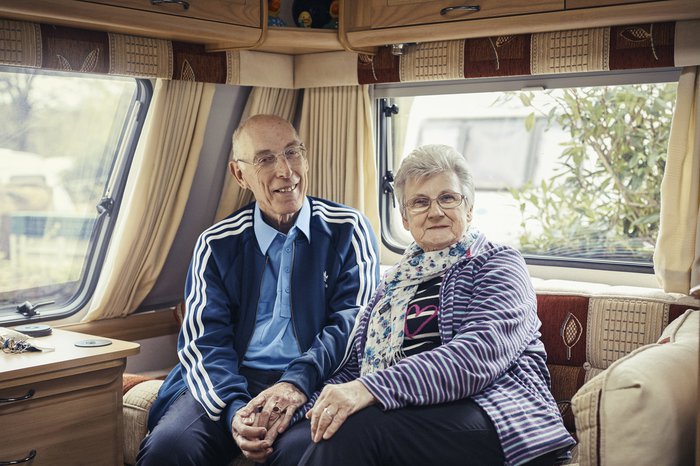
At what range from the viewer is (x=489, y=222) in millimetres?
3287

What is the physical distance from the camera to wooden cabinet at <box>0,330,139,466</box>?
7.26 feet

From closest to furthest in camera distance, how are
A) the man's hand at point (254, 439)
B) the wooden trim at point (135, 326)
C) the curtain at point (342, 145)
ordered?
the man's hand at point (254, 439) < the wooden trim at point (135, 326) < the curtain at point (342, 145)

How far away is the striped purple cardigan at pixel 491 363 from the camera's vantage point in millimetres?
1982

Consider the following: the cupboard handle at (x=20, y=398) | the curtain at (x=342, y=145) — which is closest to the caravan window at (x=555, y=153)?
the curtain at (x=342, y=145)

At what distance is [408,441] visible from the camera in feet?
6.37

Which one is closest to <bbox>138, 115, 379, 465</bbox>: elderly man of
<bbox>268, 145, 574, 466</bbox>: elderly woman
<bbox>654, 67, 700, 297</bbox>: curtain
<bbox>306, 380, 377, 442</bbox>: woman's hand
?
<bbox>268, 145, 574, 466</bbox>: elderly woman

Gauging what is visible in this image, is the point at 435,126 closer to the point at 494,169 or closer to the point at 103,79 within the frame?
the point at 494,169

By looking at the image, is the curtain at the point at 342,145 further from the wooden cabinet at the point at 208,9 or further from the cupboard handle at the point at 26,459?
the cupboard handle at the point at 26,459

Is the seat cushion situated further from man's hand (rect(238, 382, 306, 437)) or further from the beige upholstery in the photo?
the beige upholstery

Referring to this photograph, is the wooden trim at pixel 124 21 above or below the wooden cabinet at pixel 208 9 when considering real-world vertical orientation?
below

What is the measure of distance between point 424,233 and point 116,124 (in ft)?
4.54

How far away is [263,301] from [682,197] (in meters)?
1.35

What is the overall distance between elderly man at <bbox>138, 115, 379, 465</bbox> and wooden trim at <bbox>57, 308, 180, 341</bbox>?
0.59m

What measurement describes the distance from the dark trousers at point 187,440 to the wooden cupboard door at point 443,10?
1.44 metres
